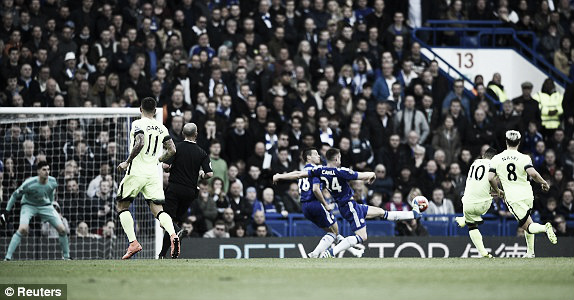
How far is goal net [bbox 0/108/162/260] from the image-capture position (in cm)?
1905

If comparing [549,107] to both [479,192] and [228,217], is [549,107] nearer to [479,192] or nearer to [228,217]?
[479,192]

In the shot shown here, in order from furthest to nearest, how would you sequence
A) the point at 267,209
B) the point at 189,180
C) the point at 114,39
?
the point at 114,39 < the point at 267,209 < the point at 189,180

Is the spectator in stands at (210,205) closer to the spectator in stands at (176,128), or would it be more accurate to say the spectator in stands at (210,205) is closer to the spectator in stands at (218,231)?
the spectator in stands at (218,231)

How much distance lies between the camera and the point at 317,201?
16734mm

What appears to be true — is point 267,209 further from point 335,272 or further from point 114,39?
point 335,272

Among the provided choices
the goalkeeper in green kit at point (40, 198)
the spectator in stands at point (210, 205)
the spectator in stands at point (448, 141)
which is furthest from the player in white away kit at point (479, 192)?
the goalkeeper in green kit at point (40, 198)

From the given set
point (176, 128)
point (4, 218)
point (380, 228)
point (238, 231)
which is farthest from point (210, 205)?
point (4, 218)

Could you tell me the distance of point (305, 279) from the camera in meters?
11.1

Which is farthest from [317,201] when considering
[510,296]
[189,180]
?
[510,296]

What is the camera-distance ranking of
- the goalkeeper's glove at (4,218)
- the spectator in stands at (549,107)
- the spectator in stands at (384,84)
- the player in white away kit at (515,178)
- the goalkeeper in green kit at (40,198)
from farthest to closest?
the spectator in stands at (549,107) < the spectator in stands at (384,84) < the goalkeeper in green kit at (40,198) < the goalkeeper's glove at (4,218) < the player in white away kit at (515,178)

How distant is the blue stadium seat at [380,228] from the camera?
822 inches

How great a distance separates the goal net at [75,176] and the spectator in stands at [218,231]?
146 cm

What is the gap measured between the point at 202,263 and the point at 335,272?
2.73 meters

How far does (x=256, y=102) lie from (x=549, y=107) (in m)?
6.71
